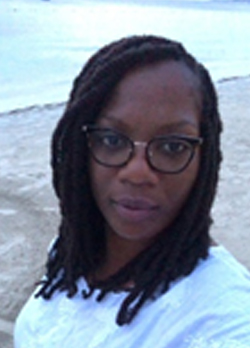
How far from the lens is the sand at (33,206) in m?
4.05

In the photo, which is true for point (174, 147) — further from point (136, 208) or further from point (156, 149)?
point (136, 208)

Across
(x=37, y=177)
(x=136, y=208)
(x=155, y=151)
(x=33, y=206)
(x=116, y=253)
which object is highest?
(x=155, y=151)

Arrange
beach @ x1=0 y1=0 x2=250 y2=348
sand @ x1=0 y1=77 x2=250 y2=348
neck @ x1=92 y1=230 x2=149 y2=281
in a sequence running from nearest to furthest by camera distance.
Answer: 1. neck @ x1=92 y1=230 x2=149 y2=281
2. sand @ x1=0 y1=77 x2=250 y2=348
3. beach @ x1=0 y1=0 x2=250 y2=348

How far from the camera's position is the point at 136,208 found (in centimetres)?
144

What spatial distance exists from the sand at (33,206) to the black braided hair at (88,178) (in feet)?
6.42

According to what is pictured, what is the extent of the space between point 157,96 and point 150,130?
0.21ft

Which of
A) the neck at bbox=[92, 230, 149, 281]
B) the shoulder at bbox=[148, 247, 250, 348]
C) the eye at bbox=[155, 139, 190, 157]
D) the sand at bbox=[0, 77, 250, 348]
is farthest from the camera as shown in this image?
the sand at bbox=[0, 77, 250, 348]

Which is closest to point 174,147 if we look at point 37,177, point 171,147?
point 171,147

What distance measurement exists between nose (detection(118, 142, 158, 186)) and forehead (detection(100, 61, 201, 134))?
0.05 meters

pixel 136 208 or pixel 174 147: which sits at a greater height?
pixel 174 147

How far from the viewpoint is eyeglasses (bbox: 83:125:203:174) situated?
1411 millimetres

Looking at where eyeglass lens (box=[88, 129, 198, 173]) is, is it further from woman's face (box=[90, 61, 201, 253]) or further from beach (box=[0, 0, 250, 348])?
beach (box=[0, 0, 250, 348])

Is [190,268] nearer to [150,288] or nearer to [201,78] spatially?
[150,288]

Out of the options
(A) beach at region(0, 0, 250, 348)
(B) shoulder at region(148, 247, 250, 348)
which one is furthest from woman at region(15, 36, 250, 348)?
(A) beach at region(0, 0, 250, 348)
